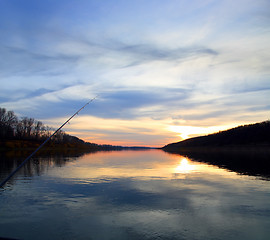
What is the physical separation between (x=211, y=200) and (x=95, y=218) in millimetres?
Answer: 6566

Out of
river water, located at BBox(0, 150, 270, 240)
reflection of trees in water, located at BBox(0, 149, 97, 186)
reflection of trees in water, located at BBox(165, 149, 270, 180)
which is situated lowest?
reflection of trees in water, located at BBox(165, 149, 270, 180)

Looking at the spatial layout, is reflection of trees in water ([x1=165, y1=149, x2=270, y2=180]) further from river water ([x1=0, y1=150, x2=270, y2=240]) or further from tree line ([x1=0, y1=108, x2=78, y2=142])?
tree line ([x1=0, y1=108, x2=78, y2=142])

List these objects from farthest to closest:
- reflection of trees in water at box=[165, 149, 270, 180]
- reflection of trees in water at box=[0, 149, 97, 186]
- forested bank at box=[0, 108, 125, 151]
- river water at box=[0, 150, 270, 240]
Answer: forested bank at box=[0, 108, 125, 151]
reflection of trees in water at box=[165, 149, 270, 180]
reflection of trees in water at box=[0, 149, 97, 186]
river water at box=[0, 150, 270, 240]

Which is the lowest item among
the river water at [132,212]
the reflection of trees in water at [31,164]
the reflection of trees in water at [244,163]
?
the reflection of trees in water at [244,163]

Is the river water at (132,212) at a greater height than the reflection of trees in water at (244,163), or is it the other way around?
the river water at (132,212)

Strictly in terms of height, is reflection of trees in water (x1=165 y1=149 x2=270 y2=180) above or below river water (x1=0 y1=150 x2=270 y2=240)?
below

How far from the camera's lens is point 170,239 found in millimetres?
7262

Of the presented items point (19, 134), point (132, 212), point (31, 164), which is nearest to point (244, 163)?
point (31, 164)

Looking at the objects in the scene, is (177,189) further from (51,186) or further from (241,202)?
(51,186)

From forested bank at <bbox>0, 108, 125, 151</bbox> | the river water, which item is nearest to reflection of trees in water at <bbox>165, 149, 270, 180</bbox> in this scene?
the river water

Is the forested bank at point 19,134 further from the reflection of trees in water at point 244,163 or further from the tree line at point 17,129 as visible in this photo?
the reflection of trees in water at point 244,163

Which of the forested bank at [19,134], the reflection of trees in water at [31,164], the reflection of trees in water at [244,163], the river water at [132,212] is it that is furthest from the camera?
the forested bank at [19,134]

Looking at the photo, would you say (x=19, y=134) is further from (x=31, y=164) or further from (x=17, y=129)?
(x=31, y=164)

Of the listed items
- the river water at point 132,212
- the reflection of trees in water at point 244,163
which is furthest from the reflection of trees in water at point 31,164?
the reflection of trees in water at point 244,163
